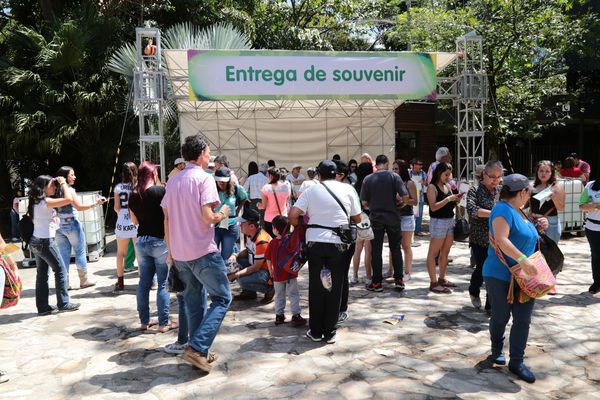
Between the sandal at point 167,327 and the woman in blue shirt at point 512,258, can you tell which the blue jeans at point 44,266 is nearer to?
the sandal at point 167,327

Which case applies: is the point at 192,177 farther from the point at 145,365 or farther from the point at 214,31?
the point at 214,31

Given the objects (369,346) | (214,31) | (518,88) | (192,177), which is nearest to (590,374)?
(369,346)

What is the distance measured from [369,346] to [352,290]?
6.48ft

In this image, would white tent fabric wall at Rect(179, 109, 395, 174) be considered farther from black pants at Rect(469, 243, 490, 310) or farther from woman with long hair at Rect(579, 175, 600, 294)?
black pants at Rect(469, 243, 490, 310)

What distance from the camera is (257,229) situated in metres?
5.73

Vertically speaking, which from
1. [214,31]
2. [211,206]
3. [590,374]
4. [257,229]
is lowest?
[590,374]

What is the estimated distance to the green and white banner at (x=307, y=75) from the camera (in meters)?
9.43

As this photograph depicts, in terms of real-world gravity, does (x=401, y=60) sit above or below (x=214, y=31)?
below

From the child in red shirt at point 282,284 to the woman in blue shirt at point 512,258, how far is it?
1.96 metres

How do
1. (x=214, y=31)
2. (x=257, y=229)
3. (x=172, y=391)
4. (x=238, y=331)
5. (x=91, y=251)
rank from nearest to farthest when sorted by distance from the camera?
(x=172, y=391) → (x=238, y=331) → (x=257, y=229) → (x=91, y=251) → (x=214, y=31)

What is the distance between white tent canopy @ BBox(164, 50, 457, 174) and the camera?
1404 centimetres

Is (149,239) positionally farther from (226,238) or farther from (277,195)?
(277,195)

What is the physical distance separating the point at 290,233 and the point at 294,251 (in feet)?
0.93

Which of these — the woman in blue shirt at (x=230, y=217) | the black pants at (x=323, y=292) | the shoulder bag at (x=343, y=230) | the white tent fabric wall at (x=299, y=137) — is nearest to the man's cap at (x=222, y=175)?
the woman in blue shirt at (x=230, y=217)
